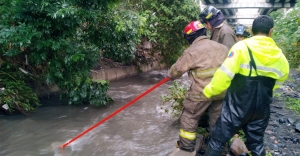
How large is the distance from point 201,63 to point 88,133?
2.87m

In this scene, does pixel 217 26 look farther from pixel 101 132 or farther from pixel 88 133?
pixel 88 133

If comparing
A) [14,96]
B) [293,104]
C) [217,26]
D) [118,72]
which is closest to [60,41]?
[14,96]

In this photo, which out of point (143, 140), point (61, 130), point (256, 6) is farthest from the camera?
point (256, 6)

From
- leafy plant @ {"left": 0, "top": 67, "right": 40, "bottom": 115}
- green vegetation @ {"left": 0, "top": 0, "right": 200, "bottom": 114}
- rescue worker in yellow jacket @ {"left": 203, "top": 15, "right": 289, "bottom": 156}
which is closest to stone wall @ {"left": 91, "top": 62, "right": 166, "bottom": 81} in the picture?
green vegetation @ {"left": 0, "top": 0, "right": 200, "bottom": 114}

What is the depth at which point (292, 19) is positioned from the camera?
29.5 ft

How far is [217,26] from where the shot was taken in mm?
3918

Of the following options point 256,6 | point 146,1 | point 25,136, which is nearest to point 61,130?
point 25,136

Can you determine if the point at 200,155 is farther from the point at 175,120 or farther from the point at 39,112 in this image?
the point at 39,112

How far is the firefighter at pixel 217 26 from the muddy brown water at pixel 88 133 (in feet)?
6.37

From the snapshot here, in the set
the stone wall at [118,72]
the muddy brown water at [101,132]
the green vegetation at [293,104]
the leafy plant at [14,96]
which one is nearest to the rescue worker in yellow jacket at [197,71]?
the muddy brown water at [101,132]

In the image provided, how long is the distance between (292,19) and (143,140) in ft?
24.8

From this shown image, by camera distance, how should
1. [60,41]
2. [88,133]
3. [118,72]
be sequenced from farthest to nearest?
[118,72]
[88,133]
[60,41]

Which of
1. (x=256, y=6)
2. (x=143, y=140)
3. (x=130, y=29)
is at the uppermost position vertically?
(x=256, y=6)

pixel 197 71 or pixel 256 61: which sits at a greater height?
pixel 256 61
